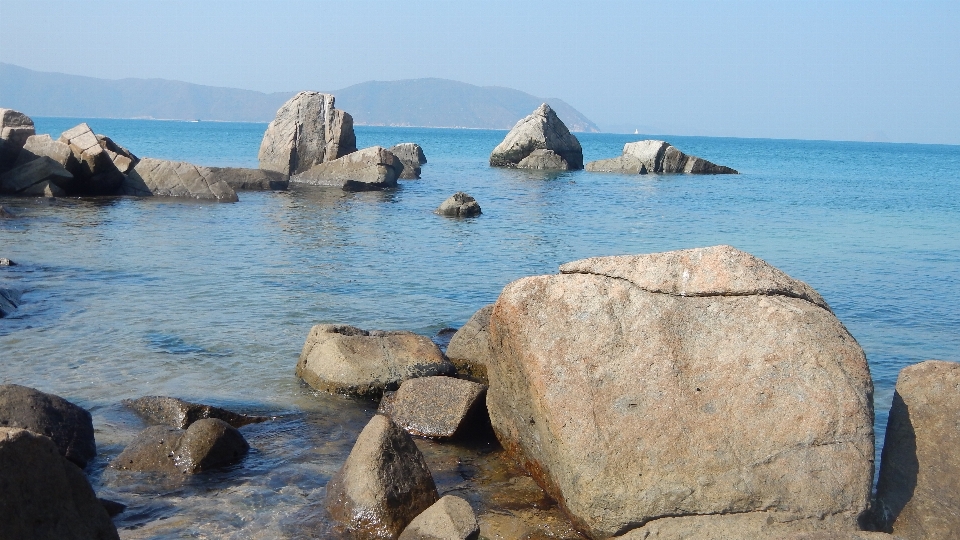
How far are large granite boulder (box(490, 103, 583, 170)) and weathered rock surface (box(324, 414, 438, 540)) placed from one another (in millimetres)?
52412

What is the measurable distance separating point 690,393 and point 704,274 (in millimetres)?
995

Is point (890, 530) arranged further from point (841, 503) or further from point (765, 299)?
point (765, 299)

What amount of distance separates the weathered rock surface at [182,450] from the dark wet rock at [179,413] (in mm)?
735

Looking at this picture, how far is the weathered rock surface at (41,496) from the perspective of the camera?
424 centimetres

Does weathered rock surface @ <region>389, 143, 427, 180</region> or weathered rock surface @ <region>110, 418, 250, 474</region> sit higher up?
weathered rock surface @ <region>389, 143, 427, 180</region>

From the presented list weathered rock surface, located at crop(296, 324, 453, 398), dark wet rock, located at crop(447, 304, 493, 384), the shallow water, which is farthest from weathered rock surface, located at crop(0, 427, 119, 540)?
dark wet rock, located at crop(447, 304, 493, 384)

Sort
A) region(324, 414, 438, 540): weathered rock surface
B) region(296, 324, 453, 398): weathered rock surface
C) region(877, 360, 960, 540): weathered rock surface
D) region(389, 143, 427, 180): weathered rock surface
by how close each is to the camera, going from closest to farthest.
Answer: region(877, 360, 960, 540): weathered rock surface < region(324, 414, 438, 540): weathered rock surface < region(296, 324, 453, 398): weathered rock surface < region(389, 143, 427, 180): weathered rock surface

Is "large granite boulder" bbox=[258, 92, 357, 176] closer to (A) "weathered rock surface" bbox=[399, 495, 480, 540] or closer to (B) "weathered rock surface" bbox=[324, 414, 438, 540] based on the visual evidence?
(B) "weathered rock surface" bbox=[324, 414, 438, 540]

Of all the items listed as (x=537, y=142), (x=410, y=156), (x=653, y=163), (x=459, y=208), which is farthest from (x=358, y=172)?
(x=653, y=163)

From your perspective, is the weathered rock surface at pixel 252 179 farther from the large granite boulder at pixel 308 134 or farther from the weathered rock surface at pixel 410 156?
the weathered rock surface at pixel 410 156

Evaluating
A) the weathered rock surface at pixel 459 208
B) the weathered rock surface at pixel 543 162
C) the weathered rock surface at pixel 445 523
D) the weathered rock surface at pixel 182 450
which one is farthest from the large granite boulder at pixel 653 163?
the weathered rock surface at pixel 445 523

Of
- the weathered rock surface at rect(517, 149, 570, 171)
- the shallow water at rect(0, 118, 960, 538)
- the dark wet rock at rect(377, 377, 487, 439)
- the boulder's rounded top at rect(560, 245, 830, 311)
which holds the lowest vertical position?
the shallow water at rect(0, 118, 960, 538)

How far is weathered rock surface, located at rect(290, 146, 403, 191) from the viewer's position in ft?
120

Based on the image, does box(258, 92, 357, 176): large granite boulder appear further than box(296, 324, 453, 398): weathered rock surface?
Yes
